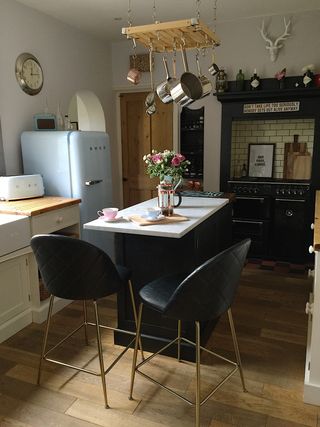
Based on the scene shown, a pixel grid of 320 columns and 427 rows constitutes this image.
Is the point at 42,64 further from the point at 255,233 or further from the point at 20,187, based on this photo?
the point at 255,233

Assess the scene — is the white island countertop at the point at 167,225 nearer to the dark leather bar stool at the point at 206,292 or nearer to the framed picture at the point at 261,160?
the dark leather bar stool at the point at 206,292

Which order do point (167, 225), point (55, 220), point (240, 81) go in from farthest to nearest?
point (240, 81) < point (55, 220) < point (167, 225)

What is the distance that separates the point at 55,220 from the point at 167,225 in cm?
119

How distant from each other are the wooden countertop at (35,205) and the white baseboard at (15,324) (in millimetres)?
780

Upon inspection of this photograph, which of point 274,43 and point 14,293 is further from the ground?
point 274,43

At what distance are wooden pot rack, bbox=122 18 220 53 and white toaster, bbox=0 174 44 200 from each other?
1.49 metres

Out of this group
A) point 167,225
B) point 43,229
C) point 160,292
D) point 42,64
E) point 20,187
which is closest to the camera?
point 160,292

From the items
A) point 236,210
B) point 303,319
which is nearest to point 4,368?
point 303,319

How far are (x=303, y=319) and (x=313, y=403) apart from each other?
37.9 inches

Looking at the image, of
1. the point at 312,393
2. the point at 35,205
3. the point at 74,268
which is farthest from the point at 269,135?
the point at 74,268

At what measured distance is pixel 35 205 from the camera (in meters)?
2.92

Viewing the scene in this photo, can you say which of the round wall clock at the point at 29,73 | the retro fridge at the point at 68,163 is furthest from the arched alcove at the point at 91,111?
the retro fridge at the point at 68,163

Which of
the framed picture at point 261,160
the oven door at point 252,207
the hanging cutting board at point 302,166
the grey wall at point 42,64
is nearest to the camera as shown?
the grey wall at point 42,64

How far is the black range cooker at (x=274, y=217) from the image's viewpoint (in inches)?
157
